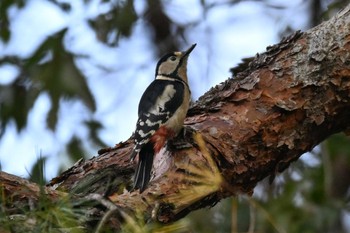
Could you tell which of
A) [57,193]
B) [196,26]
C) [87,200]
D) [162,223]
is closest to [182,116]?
[162,223]

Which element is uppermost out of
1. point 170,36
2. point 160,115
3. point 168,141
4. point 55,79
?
point 170,36

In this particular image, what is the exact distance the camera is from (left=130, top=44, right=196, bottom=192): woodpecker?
3.50 metres

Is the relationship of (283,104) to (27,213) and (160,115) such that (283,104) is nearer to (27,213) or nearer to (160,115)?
(160,115)

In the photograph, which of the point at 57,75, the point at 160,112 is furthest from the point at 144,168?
the point at 57,75

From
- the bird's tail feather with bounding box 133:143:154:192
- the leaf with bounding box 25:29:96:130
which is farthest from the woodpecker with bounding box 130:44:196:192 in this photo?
the leaf with bounding box 25:29:96:130

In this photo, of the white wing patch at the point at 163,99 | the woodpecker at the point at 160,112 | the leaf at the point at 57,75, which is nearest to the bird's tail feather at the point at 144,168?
the woodpecker at the point at 160,112

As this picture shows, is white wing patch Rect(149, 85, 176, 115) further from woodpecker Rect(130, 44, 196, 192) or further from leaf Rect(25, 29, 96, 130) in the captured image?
leaf Rect(25, 29, 96, 130)

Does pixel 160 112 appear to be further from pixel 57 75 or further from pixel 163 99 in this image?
pixel 57 75

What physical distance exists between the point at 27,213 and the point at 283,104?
4.93 ft

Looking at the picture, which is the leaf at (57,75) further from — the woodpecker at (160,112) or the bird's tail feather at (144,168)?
the bird's tail feather at (144,168)

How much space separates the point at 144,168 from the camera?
11.2 feet

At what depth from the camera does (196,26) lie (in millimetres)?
A: 5586

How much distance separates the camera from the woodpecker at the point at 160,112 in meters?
3.50

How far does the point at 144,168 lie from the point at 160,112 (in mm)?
611
